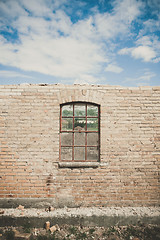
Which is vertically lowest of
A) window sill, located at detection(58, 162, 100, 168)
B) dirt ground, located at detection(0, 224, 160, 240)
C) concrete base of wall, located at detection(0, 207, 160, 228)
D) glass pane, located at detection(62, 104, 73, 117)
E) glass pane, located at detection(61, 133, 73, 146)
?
dirt ground, located at detection(0, 224, 160, 240)

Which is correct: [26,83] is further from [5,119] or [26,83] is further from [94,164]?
[94,164]

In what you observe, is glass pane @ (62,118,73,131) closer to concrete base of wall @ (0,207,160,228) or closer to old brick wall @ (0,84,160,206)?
old brick wall @ (0,84,160,206)

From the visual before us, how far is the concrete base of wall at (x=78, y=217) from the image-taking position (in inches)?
128

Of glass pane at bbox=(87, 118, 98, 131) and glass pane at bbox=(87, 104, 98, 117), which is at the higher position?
glass pane at bbox=(87, 104, 98, 117)

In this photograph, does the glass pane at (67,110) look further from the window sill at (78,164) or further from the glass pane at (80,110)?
the window sill at (78,164)

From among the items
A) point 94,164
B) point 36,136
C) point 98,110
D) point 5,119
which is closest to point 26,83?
point 5,119

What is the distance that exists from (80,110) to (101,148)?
44.9 inches

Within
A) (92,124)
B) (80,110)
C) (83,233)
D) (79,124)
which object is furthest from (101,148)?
(83,233)

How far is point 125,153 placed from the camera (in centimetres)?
367

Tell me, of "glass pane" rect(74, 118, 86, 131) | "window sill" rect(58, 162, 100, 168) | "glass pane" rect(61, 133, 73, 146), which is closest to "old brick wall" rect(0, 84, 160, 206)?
"window sill" rect(58, 162, 100, 168)

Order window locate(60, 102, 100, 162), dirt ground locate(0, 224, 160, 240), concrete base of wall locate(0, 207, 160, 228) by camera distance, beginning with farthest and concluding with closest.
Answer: window locate(60, 102, 100, 162), concrete base of wall locate(0, 207, 160, 228), dirt ground locate(0, 224, 160, 240)

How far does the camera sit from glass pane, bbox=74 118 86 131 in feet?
12.5

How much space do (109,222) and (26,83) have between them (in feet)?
13.1

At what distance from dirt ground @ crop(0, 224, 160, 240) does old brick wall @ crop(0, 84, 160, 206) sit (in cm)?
49
